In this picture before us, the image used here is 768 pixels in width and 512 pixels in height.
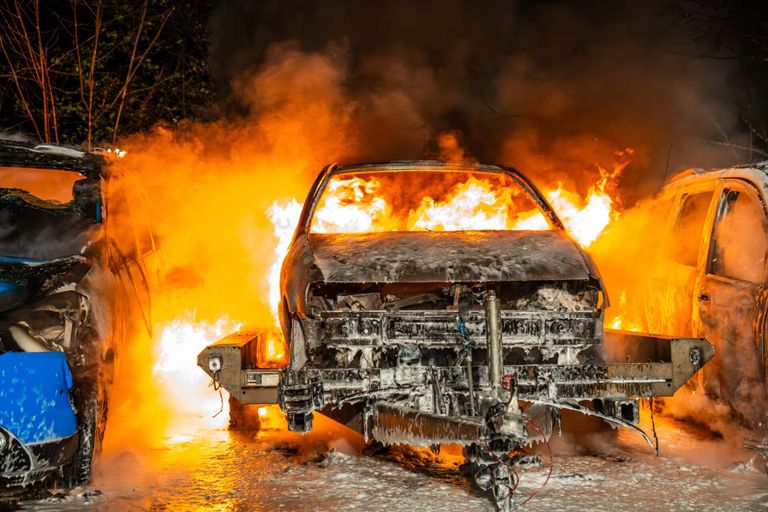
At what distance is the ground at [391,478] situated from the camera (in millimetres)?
4172

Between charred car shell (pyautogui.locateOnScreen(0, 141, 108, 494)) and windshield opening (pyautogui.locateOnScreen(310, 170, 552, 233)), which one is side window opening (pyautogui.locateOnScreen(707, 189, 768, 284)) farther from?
charred car shell (pyautogui.locateOnScreen(0, 141, 108, 494))

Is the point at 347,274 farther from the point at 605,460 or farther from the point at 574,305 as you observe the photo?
the point at 605,460

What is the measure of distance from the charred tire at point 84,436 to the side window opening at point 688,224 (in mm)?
4898

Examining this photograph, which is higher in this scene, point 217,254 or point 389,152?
point 389,152

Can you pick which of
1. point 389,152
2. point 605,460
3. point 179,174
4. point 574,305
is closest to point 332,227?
point 574,305

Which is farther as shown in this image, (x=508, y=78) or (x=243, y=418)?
(x=508, y=78)

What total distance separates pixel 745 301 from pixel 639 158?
8.96 meters

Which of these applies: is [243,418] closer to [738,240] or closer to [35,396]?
[35,396]

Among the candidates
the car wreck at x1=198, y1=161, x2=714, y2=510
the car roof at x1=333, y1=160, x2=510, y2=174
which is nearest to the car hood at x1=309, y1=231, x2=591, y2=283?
the car wreck at x1=198, y1=161, x2=714, y2=510

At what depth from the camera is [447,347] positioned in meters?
4.35

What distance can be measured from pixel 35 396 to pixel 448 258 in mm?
2398

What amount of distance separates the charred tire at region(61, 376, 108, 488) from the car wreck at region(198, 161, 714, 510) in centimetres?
66

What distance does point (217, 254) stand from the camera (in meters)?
8.74

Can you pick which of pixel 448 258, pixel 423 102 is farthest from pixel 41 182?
pixel 423 102
